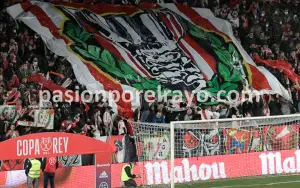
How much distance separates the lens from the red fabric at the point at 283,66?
2055cm

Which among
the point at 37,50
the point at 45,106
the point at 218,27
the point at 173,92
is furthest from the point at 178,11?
the point at 45,106

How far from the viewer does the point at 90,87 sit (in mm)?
17875

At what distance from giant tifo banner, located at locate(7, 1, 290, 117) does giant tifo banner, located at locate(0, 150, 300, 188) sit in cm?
280

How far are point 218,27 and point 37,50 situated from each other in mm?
7083

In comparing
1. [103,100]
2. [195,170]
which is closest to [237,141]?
[195,170]

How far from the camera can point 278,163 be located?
1673 centimetres

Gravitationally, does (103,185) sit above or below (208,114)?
below

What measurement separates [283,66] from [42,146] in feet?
38.6

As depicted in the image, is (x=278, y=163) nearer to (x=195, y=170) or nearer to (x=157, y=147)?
(x=195, y=170)

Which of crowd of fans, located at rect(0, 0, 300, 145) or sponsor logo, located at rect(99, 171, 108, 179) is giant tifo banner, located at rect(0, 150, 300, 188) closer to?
crowd of fans, located at rect(0, 0, 300, 145)

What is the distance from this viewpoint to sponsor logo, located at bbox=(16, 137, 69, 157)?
1132 cm

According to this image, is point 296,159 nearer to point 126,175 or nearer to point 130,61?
point 126,175

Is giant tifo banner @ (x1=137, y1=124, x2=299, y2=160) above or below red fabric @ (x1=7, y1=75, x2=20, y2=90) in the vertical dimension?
below

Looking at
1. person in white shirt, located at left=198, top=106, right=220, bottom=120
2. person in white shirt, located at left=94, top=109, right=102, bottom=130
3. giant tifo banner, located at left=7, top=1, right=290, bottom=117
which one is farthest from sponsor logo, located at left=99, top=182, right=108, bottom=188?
person in white shirt, located at left=198, top=106, right=220, bottom=120
